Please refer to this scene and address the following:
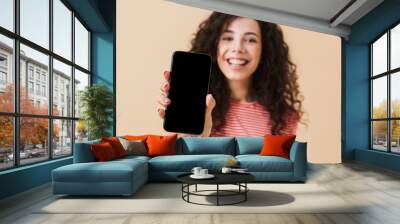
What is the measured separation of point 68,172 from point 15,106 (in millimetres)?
1061

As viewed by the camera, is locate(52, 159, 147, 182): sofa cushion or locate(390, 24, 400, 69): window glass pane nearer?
locate(52, 159, 147, 182): sofa cushion

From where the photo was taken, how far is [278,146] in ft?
19.8

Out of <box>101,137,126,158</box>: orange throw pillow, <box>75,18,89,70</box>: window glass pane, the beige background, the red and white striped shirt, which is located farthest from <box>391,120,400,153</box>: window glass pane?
<box>75,18,89,70</box>: window glass pane

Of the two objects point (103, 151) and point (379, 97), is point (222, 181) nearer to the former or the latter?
point (103, 151)

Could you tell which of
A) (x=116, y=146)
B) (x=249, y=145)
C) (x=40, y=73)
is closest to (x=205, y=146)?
(x=249, y=145)

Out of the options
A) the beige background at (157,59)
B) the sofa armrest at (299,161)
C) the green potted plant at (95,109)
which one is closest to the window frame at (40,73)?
the green potted plant at (95,109)

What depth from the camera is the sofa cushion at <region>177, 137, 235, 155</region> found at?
21.1ft

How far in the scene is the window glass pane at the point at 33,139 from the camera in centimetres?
494

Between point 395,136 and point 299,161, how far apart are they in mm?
2871

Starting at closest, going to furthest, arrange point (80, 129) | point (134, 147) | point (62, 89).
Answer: point (134, 147) → point (62, 89) → point (80, 129)

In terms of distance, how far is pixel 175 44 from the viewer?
8.02 meters

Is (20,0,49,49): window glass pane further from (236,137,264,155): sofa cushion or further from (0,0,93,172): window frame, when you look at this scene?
(236,137,264,155): sofa cushion

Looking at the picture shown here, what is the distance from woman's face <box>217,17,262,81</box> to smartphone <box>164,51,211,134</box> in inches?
188

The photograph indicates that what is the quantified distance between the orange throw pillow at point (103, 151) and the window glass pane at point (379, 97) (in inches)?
223
